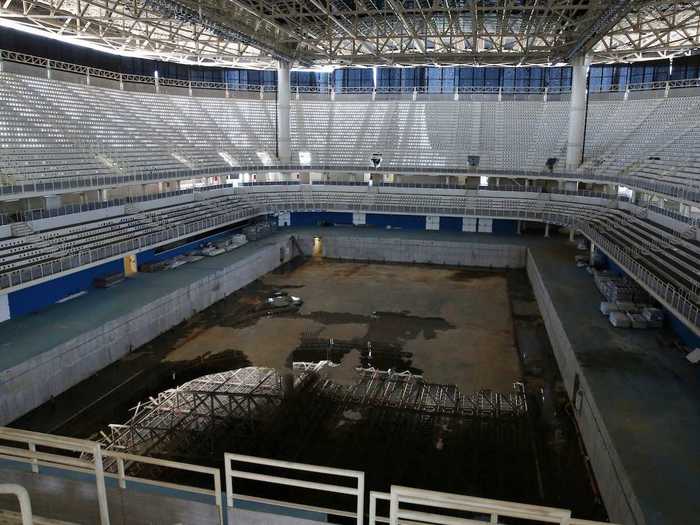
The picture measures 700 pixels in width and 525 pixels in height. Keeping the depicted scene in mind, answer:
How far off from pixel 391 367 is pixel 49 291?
441 inches

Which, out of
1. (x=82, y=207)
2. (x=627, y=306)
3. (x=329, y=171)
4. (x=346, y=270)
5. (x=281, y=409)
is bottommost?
(x=281, y=409)

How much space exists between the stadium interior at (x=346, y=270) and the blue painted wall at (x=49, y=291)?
83 millimetres

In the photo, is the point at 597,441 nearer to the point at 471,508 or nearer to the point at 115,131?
the point at 471,508

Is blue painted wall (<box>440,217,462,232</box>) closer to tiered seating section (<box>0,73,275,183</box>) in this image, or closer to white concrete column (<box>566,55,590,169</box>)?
white concrete column (<box>566,55,590,169</box>)

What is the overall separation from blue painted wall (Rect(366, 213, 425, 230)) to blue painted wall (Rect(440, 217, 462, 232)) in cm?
120

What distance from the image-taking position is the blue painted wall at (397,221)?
3391 cm

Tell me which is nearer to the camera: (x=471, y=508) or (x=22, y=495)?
(x=22, y=495)

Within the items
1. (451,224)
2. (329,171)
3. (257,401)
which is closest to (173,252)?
(329,171)

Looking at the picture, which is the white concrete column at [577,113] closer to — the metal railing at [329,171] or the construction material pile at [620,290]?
the metal railing at [329,171]

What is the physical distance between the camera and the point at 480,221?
3288 centimetres

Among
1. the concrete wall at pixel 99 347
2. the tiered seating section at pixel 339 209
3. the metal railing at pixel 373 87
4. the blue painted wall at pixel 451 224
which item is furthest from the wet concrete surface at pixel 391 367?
the metal railing at pixel 373 87

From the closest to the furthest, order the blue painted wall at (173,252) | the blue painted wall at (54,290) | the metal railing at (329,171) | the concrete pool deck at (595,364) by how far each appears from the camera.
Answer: the concrete pool deck at (595,364) → the blue painted wall at (54,290) → the metal railing at (329,171) → the blue painted wall at (173,252)

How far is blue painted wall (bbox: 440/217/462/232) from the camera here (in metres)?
33.4

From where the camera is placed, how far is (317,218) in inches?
1380
